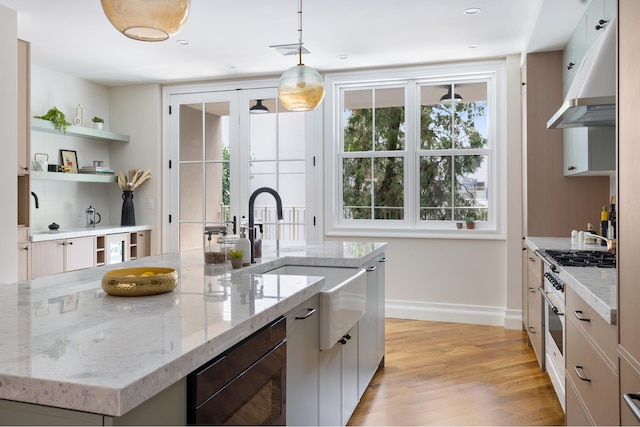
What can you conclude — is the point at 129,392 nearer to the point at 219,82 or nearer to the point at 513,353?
the point at 513,353

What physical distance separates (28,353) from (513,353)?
3576 millimetres

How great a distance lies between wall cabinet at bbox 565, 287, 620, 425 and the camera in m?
1.56

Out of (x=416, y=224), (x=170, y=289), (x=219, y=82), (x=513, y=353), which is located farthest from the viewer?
(x=219, y=82)

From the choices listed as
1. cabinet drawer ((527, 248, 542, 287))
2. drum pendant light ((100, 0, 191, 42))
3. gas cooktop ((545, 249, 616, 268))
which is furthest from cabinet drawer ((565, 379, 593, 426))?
drum pendant light ((100, 0, 191, 42))

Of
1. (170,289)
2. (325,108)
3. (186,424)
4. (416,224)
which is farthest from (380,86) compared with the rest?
(186,424)

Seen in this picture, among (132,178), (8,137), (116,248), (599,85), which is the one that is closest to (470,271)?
(599,85)

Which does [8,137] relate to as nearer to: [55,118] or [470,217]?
[55,118]

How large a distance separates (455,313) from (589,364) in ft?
9.84

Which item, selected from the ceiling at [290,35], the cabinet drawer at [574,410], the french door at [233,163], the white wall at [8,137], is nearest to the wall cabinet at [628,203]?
the cabinet drawer at [574,410]

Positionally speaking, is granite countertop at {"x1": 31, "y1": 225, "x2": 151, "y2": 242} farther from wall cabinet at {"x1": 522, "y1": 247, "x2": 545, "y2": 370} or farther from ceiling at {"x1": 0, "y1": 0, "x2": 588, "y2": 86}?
wall cabinet at {"x1": 522, "y1": 247, "x2": 545, "y2": 370}

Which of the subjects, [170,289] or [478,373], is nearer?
[170,289]

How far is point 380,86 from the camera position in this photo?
16.8 feet

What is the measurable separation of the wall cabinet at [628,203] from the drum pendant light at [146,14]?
139cm

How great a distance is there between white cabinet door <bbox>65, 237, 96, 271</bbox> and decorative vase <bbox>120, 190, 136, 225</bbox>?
0.80 metres
